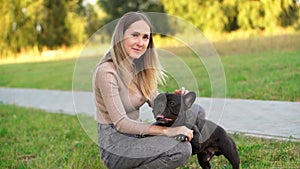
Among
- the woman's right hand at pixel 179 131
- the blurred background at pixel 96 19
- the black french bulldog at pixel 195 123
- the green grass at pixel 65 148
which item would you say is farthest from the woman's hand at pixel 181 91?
the blurred background at pixel 96 19

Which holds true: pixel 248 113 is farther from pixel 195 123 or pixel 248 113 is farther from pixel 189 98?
pixel 189 98

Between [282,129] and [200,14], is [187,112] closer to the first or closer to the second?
[282,129]

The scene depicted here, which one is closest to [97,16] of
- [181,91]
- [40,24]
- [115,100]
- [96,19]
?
[96,19]

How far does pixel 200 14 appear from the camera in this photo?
30.7m

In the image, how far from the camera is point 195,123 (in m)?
3.19

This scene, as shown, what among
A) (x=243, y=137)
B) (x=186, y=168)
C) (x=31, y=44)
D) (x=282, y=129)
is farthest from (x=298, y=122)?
(x=31, y=44)

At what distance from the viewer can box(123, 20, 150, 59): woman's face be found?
3.25m

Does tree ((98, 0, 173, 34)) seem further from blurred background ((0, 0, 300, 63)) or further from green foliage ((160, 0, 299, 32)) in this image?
green foliage ((160, 0, 299, 32))

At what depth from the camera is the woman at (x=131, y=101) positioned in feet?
10.4

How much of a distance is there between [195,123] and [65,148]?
255 cm

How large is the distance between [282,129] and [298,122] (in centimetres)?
38

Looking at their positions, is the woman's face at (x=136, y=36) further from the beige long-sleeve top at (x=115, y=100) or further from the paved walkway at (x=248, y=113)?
the paved walkway at (x=248, y=113)

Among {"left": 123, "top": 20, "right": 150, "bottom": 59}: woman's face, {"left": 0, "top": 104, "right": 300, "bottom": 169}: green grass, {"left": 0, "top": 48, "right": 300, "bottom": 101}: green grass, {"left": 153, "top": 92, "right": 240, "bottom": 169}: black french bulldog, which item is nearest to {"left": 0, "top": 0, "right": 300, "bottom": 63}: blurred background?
{"left": 0, "top": 48, "right": 300, "bottom": 101}: green grass

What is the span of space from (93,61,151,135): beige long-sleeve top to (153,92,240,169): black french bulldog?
0.21m
